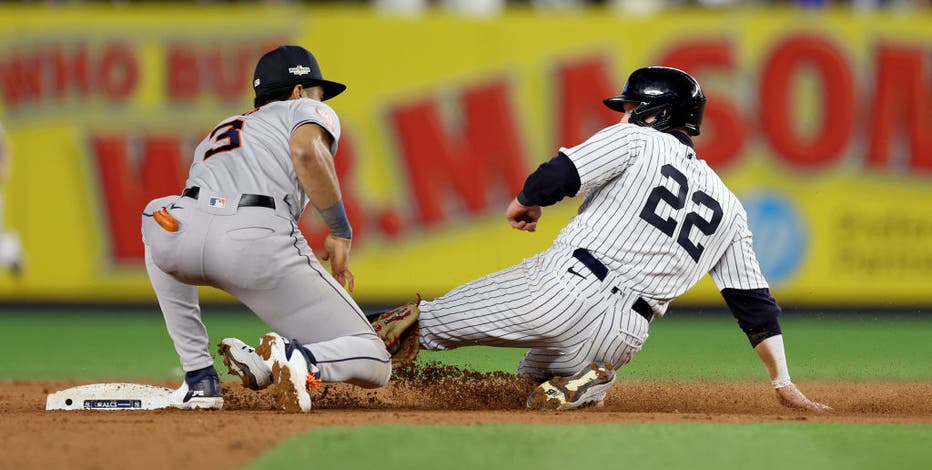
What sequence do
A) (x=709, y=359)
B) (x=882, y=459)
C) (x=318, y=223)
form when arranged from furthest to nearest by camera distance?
1. (x=318, y=223)
2. (x=709, y=359)
3. (x=882, y=459)

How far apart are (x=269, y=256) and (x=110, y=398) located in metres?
0.99

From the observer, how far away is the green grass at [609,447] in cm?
351

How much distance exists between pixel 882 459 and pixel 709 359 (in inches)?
172

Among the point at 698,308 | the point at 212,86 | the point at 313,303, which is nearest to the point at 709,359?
the point at 698,308

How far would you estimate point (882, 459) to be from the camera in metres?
3.66

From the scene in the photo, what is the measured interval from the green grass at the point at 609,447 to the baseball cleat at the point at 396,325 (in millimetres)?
952

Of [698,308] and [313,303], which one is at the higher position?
[313,303]

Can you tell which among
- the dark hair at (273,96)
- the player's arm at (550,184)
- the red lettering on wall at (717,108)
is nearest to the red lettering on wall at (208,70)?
the red lettering on wall at (717,108)

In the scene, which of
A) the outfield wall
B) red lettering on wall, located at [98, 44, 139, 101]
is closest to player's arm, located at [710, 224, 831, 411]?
the outfield wall

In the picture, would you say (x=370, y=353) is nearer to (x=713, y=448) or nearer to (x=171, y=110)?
(x=713, y=448)

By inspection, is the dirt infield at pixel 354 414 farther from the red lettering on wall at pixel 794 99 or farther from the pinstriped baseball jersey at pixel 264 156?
the red lettering on wall at pixel 794 99

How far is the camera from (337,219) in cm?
475

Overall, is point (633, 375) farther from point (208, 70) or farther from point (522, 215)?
point (208, 70)

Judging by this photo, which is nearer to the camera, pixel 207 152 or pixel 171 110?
pixel 207 152
